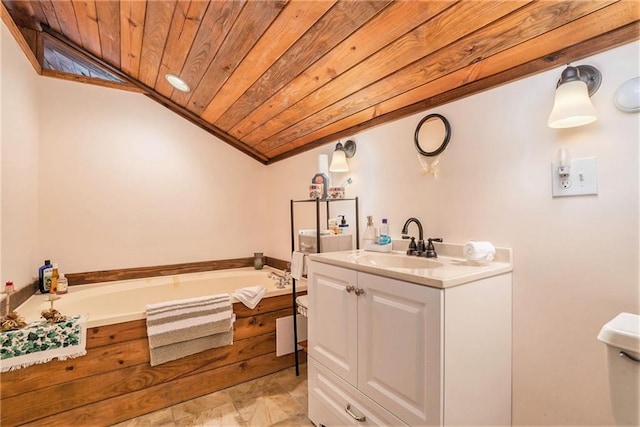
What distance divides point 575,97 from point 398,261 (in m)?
1.00

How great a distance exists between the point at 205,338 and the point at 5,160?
158 cm

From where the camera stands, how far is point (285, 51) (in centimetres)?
161

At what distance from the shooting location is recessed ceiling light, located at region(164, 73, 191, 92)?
2.32m

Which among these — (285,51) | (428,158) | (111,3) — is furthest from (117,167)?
(428,158)

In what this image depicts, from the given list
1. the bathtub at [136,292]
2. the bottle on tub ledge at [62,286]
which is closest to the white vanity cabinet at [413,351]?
the bathtub at [136,292]

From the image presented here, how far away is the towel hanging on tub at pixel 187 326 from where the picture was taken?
1826 mm

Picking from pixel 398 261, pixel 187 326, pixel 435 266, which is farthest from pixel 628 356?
pixel 187 326

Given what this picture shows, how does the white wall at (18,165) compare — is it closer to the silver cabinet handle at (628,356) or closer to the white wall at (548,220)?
the white wall at (548,220)

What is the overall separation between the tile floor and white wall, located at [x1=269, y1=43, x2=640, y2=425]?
1178 millimetres

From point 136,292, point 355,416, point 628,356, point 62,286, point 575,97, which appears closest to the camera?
point 628,356

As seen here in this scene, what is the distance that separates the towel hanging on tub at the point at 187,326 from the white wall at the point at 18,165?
0.91 meters

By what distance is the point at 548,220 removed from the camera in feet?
4.04

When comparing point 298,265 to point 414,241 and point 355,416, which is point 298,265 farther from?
point 355,416

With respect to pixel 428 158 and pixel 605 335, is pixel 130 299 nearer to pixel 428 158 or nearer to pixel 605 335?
pixel 428 158
